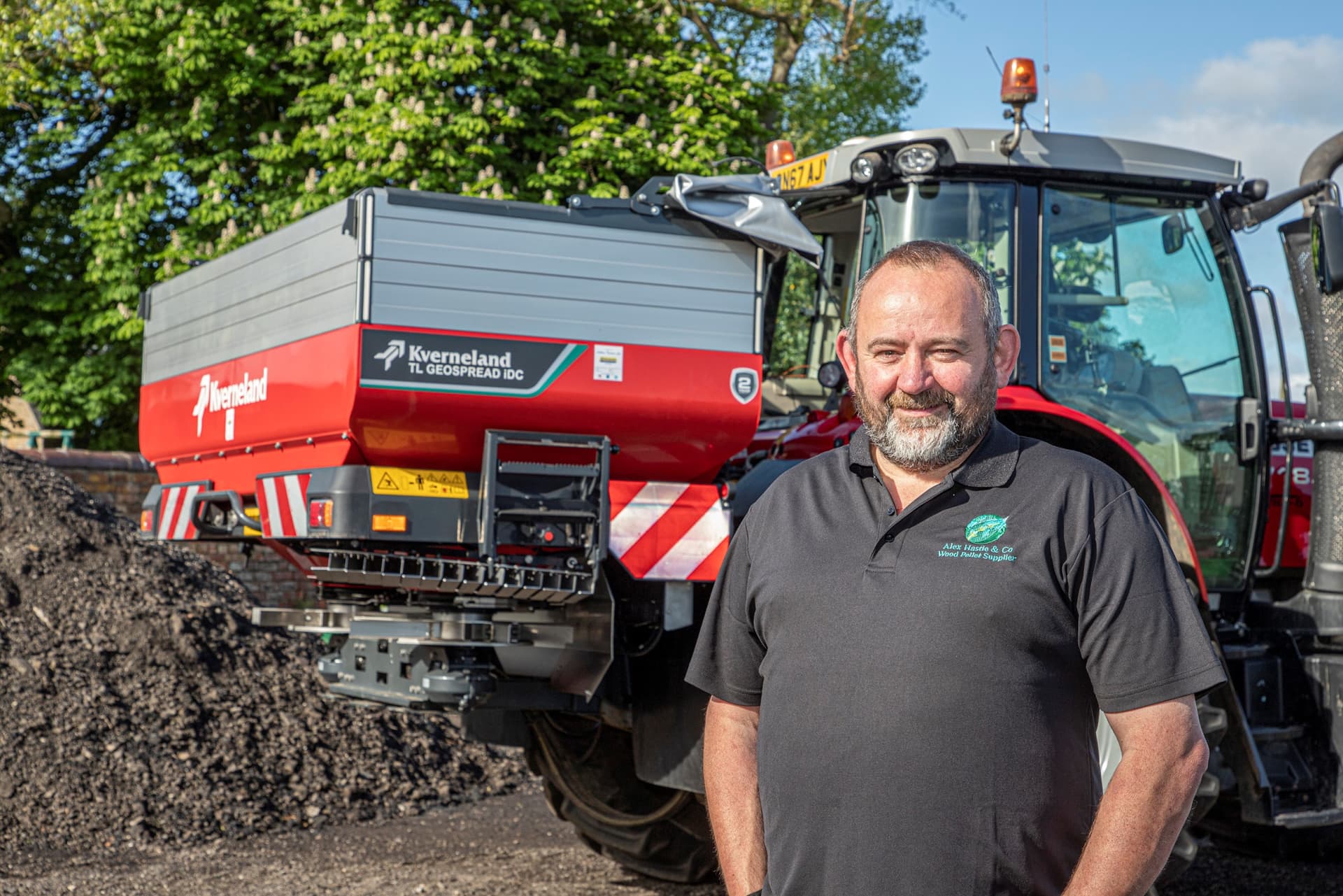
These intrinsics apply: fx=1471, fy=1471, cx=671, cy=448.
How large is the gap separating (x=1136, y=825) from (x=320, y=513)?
299 cm

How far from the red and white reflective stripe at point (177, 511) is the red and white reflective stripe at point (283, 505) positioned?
65 cm

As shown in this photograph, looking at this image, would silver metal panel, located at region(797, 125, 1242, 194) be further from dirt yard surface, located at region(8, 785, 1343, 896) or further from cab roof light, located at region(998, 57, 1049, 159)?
dirt yard surface, located at region(8, 785, 1343, 896)

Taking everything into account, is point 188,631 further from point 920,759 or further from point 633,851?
point 920,759

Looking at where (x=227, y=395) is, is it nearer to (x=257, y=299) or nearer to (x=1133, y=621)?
(x=257, y=299)

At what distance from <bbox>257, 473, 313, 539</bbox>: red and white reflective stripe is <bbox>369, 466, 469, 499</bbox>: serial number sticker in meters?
0.29

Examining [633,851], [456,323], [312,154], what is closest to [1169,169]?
[456,323]

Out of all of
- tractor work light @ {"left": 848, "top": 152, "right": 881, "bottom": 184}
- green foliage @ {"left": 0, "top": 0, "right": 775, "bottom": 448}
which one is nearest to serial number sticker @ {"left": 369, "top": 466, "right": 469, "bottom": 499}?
tractor work light @ {"left": 848, "top": 152, "right": 881, "bottom": 184}

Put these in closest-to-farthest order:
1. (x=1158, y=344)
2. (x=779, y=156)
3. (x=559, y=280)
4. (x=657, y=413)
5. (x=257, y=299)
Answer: (x=559, y=280) → (x=657, y=413) → (x=257, y=299) → (x=1158, y=344) → (x=779, y=156)

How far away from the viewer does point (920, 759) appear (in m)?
2.02

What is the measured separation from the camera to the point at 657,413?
180 inches

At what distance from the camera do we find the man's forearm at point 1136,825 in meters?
1.94

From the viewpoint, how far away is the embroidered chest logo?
2.04 m

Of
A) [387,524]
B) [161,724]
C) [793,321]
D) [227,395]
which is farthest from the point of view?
[161,724]

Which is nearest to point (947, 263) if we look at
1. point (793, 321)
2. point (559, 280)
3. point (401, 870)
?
point (559, 280)
